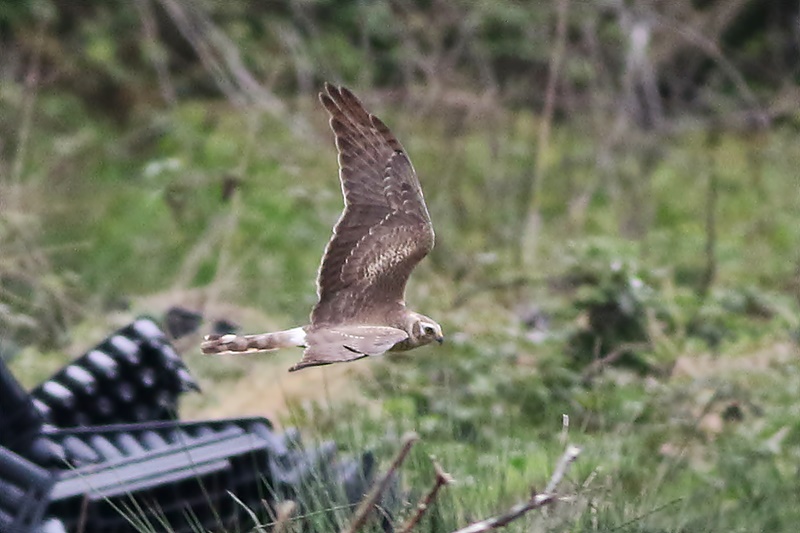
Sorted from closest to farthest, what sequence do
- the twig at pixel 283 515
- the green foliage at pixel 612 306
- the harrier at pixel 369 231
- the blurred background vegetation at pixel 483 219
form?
the twig at pixel 283 515
the harrier at pixel 369 231
the blurred background vegetation at pixel 483 219
the green foliage at pixel 612 306

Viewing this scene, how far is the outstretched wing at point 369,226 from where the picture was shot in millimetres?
3379

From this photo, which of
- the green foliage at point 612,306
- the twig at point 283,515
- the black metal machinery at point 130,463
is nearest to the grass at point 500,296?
the green foliage at point 612,306

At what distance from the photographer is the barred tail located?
9.75 feet

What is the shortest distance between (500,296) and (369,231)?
3.62 metres

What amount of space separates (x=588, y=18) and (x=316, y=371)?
393cm

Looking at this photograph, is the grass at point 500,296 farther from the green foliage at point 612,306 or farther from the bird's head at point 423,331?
the bird's head at point 423,331

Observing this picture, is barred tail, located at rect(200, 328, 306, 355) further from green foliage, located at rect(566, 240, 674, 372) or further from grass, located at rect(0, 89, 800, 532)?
green foliage, located at rect(566, 240, 674, 372)

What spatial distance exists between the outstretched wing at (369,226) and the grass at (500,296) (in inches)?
8.7

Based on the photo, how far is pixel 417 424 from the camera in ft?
10.6

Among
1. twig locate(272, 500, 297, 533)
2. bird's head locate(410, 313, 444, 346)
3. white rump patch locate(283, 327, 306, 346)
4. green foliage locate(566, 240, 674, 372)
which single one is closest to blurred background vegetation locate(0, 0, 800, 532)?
green foliage locate(566, 240, 674, 372)

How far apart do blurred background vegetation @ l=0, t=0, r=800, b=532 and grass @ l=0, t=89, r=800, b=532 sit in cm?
2

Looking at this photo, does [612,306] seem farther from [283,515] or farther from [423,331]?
[283,515]

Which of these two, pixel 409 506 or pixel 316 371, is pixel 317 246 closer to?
pixel 316 371

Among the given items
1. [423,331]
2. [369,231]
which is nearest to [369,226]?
[369,231]
